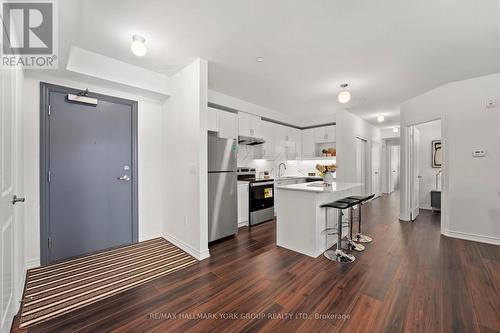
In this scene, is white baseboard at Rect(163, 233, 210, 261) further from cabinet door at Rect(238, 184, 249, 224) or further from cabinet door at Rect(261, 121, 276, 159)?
cabinet door at Rect(261, 121, 276, 159)

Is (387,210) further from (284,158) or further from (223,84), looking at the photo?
(223,84)

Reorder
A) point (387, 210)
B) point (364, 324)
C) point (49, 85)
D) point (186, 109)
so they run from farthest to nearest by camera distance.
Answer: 1. point (387, 210)
2. point (186, 109)
3. point (49, 85)
4. point (364, 324)

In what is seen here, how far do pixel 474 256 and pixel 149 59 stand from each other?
511 cm

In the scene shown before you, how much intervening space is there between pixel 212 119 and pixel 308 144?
138 inches

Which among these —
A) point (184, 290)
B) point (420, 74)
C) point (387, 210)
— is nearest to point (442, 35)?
point (420, 74)

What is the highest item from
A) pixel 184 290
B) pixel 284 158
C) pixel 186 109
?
pixel 186 109

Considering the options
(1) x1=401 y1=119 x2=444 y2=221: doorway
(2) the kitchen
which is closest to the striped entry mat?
(2) the kitchen

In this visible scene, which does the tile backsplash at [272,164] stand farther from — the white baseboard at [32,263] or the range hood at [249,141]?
the white baseboard at [32,263]

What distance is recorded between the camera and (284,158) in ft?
18.6

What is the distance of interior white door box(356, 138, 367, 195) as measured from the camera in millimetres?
5844

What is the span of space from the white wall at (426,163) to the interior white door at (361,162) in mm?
1365

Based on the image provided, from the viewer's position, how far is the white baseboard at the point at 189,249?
2682 millimetres

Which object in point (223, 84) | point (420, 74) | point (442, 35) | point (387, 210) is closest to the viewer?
point (442, 35)

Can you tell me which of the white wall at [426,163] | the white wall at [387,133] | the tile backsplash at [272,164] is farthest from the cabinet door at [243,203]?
the white wall at [387,133]
